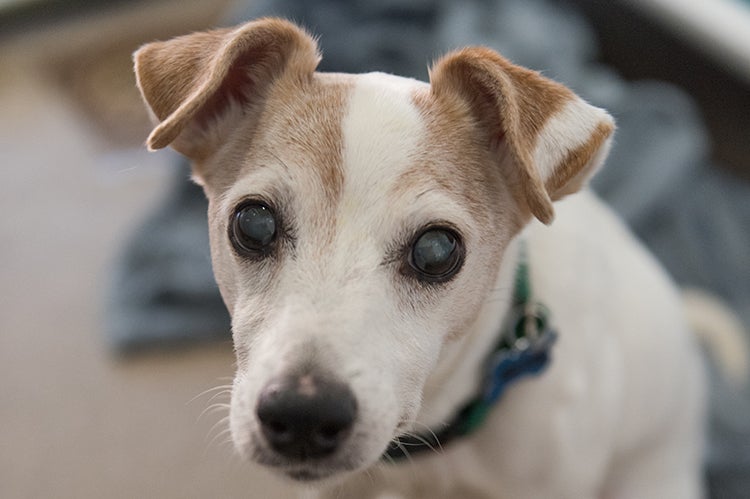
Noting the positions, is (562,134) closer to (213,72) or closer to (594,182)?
Answer: (213,72)

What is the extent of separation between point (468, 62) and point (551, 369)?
0.50 meters

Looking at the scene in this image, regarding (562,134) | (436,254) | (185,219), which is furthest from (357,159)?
(185,219)

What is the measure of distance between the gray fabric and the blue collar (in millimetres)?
1049

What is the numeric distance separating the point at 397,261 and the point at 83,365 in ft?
Answer: 4.73

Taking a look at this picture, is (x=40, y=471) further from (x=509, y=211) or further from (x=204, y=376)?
(x=509, y=211)

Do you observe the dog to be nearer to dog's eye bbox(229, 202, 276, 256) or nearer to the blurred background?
dog's eye bbox(229, 202, 276, 256)

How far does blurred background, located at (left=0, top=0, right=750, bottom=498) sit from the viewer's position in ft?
6.42

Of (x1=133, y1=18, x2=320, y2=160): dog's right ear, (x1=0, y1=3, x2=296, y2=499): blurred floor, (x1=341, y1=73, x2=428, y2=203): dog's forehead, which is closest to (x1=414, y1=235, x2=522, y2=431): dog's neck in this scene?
(x1=341, y1=73, x2=428, y2=203): dog's forehead

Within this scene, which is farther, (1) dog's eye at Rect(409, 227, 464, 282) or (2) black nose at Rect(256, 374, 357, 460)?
(1) dog's eye at Rect(409, 227, 464, 282)

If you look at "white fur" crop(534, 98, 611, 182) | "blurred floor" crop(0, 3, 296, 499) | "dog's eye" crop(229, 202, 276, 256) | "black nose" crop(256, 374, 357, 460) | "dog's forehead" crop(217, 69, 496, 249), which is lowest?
"blurred floor" crop(0, 3, 296, 499)

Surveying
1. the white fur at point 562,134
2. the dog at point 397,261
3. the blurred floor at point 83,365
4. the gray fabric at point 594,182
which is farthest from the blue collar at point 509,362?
the gray fabric at point 594,182

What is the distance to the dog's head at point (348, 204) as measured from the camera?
0.90m

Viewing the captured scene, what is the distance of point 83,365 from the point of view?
7.00ft

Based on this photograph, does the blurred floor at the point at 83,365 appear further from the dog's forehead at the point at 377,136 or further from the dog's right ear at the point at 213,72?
the dog's forehead at the point at 377,136
